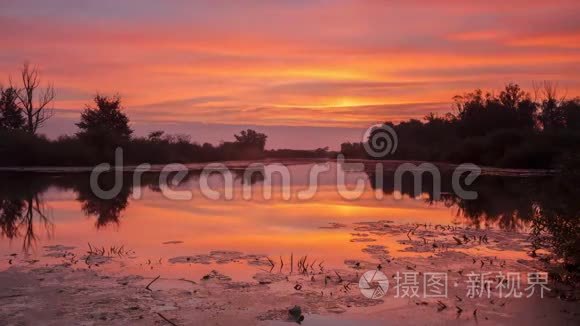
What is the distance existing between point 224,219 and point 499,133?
2787cm

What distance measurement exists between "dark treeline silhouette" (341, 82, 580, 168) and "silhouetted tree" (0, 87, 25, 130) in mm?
31995

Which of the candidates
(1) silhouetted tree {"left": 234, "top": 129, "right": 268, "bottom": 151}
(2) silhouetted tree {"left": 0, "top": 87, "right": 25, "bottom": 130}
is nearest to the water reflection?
(2) silhouetted tree {"left": 0, "top": 87, "right": 25, "bottom": 130}

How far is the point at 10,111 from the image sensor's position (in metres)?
41.7

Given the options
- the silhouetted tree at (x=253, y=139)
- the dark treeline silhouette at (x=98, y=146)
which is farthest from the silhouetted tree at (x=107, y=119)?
the silhouetted tree at (x=253, y=139)

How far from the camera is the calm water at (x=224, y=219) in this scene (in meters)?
8.43

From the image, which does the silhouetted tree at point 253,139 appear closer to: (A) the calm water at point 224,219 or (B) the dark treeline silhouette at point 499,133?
(B) the dark treeline silhouette at point 499,133

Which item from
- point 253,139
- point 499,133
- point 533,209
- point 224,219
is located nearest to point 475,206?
point 533,209

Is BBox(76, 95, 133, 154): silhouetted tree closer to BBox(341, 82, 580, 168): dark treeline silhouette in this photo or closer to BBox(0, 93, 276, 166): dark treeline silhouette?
BBox(0, 93, 276, 166): dark treeline silhouette

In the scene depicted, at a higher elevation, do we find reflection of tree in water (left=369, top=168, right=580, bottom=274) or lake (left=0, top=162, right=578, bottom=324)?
reflection of tree in water (left=369, top=168, right=580, bottom=274)

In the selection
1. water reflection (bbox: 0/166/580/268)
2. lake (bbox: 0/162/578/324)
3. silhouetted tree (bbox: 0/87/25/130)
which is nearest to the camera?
lake (bbox: 0/162/578/324)

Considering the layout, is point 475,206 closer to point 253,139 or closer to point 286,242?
point 286,242

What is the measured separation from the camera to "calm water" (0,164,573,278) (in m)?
8.43

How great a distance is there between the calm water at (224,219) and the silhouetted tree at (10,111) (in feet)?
82.9

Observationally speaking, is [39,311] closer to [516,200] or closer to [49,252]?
[49,252]
